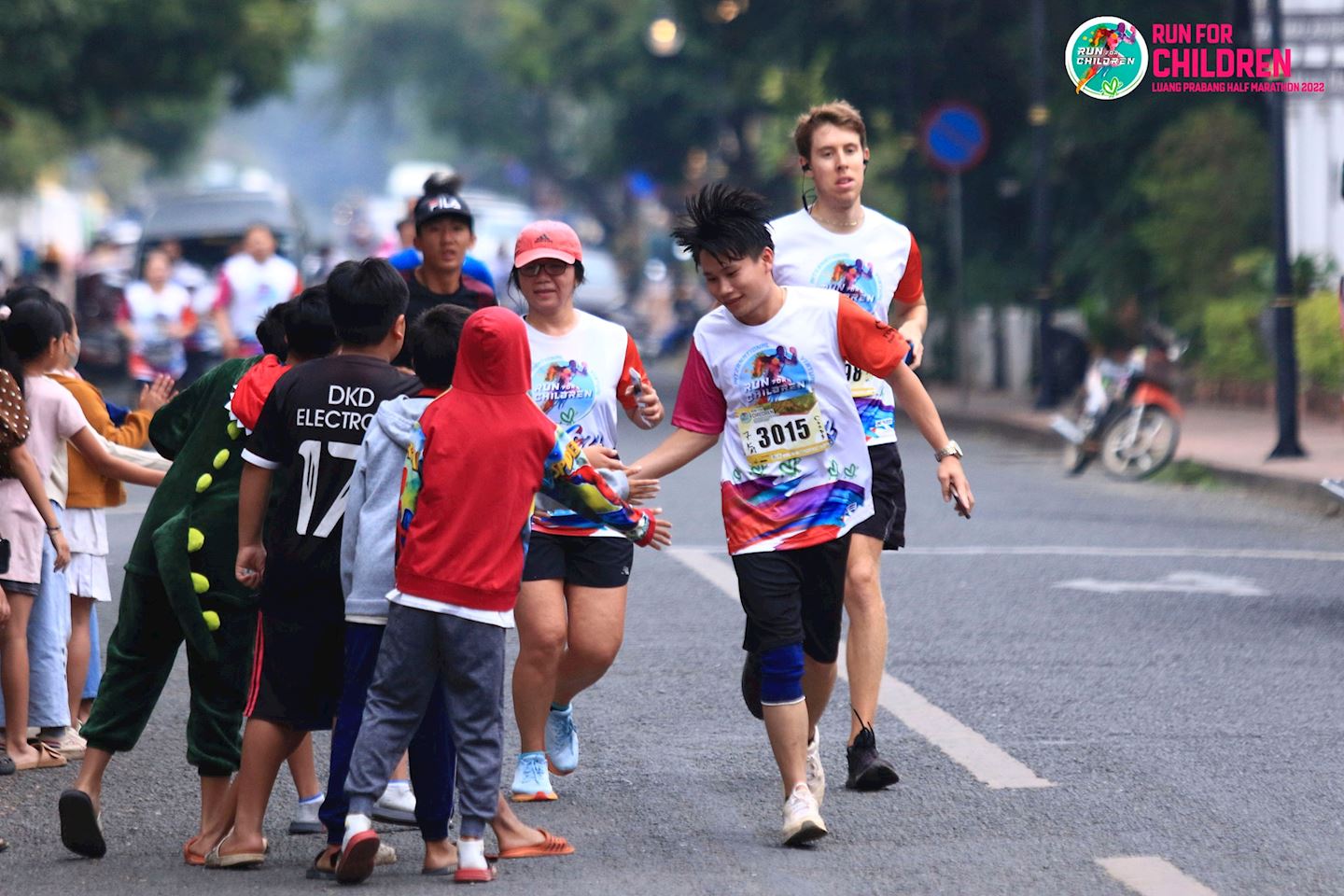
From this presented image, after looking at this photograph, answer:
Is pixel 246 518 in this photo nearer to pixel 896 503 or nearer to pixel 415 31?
pixel 896 503

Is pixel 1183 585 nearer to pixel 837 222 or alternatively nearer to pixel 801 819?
pixel 837 222

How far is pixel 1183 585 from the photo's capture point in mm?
10672

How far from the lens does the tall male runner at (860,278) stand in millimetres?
6500

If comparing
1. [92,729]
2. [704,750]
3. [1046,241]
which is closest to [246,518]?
[92,729]

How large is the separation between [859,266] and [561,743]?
1.72 metres

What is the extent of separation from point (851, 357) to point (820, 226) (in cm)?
90

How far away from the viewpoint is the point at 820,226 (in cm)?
672

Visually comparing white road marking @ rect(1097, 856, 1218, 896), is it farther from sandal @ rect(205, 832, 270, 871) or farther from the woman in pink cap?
sandal @ rect(205, 832, 270, 871)

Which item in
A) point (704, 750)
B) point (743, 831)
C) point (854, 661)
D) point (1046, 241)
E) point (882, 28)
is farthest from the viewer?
point (882, 28)

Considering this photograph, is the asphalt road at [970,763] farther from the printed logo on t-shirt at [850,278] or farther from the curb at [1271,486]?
the curb at [1271,486]

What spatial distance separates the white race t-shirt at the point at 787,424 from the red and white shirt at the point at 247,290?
431 inches

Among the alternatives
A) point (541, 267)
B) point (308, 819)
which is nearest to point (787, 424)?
point (541, 267)

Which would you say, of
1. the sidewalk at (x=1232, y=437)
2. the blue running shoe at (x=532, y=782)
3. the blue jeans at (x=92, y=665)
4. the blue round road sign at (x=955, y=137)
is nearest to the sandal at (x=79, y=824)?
the blue running shoe at (x=532, y=782)

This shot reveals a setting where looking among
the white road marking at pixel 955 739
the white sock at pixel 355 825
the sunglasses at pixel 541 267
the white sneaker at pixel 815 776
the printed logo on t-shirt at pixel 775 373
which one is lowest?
the white road marking at pixel 955 739
